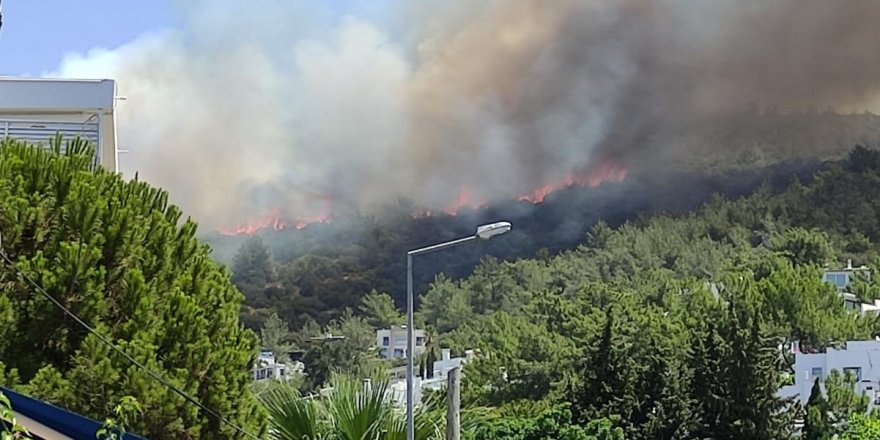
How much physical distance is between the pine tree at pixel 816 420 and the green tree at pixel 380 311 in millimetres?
16422

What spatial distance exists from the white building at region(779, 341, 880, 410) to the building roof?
2703 centimetres

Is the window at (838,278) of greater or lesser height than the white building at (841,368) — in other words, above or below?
above

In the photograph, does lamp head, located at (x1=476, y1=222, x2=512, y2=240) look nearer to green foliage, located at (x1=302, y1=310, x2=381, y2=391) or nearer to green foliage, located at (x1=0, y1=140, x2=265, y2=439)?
green foliage, located at (x1=0, y1=140, x2=265, y2=439)

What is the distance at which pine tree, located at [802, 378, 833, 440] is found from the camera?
26578 millimetres

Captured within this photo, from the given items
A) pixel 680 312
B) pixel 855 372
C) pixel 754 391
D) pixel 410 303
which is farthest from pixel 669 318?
pixel 410 303

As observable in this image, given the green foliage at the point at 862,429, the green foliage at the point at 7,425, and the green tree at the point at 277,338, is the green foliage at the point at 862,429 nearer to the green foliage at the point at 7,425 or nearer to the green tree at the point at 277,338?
the green tree at the point at 277,338

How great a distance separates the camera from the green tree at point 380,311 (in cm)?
4038

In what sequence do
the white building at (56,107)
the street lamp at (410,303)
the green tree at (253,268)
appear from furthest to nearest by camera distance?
1. the green tree at (253,268)
2. the white building at (56,107)
3. the street lamp at (410,303)

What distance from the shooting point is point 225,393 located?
9.29 meters

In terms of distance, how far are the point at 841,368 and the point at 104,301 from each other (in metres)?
25.1

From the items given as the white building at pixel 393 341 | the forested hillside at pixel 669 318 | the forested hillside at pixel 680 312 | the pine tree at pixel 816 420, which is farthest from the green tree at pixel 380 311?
the pine tree at pixel 816 420

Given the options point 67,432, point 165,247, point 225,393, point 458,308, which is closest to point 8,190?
point 165,247

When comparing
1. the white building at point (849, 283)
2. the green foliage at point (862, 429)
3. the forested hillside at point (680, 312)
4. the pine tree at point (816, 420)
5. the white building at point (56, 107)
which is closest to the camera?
the white building at point (56, 107)

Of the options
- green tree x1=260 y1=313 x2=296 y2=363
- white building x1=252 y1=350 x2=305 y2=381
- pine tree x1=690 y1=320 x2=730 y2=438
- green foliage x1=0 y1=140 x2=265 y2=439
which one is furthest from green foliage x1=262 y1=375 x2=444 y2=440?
green tree x1=260 y1=313 x2=296 y2=363
